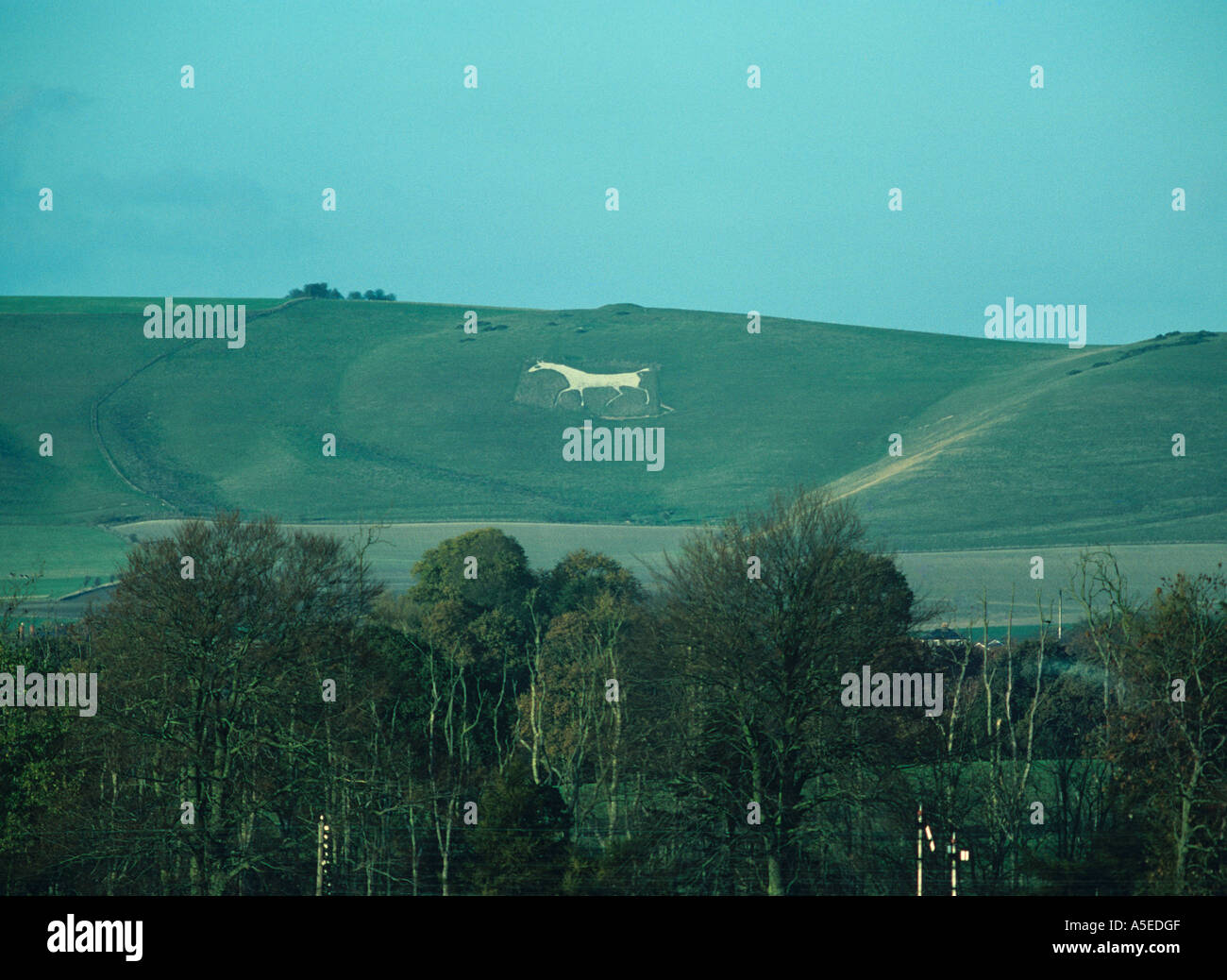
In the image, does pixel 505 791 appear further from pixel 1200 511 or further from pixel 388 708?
pixel 1200 511

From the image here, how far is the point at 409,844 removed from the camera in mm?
56031

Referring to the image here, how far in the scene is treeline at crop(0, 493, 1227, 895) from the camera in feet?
147

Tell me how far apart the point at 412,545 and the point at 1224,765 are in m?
123

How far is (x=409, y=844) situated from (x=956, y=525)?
4637 inches

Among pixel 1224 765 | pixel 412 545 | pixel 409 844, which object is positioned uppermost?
pixel 412 545

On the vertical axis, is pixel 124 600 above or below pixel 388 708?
above

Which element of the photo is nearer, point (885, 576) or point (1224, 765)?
point (1224, 765)

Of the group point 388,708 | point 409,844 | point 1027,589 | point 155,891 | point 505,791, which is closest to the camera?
point 155,891

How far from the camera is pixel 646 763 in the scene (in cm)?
5031

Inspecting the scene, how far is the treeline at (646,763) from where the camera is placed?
4469 cm

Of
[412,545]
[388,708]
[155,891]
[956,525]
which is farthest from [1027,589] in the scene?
[155,891]
